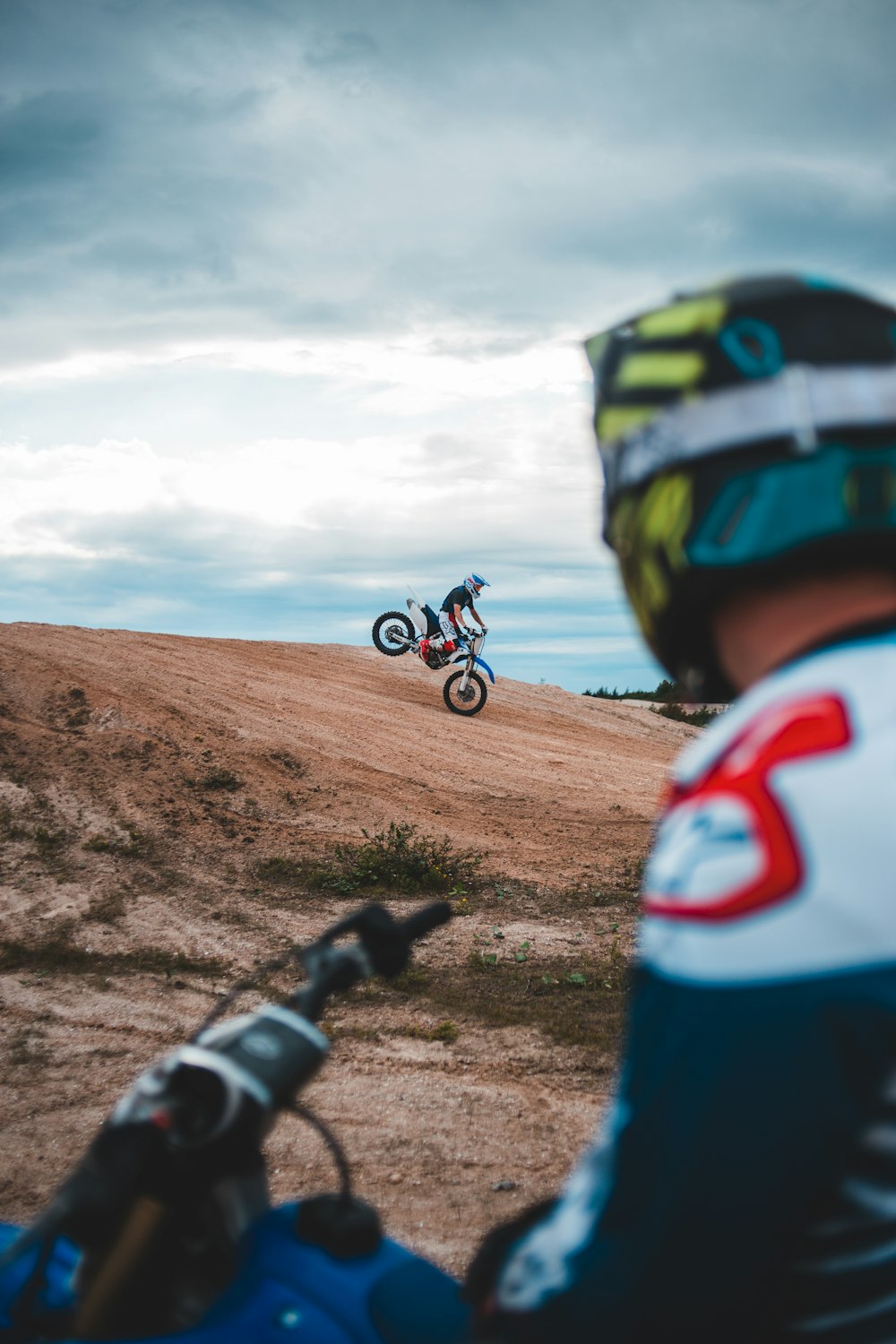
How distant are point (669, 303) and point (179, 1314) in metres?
1.60

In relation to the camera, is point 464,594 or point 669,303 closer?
point 669,303

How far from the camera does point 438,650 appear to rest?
17.8 m

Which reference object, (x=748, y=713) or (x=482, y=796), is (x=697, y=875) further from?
(x=482, y=796)

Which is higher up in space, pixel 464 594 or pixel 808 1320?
pixel 464 594

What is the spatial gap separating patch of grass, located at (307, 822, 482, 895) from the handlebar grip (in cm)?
645

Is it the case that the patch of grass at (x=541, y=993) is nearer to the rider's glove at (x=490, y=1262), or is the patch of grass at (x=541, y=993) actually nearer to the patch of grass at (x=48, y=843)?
the patch of grass at (x=48, y=843)

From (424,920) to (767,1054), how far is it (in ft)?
2.64

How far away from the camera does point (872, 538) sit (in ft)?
3.51

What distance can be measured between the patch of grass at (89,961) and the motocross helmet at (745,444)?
6129 mm

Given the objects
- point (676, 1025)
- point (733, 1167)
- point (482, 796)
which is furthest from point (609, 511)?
point (482, 796)

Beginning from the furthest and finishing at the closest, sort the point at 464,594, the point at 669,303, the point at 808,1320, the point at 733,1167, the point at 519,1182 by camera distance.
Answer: the point at 464,594 → the point at 519,1182 → the point at 669,303 → the point at 808,1320 → the point at 733,1167

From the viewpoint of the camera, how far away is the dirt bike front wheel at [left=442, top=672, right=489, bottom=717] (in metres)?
17.0

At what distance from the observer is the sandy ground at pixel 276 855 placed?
425 cm

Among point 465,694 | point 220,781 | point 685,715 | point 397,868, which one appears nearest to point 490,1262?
point 397,868
